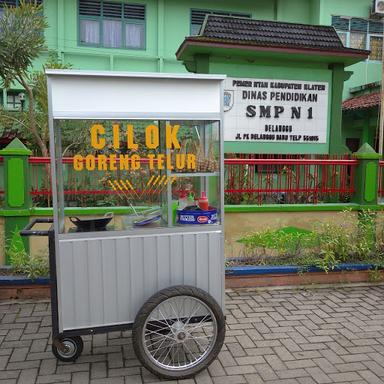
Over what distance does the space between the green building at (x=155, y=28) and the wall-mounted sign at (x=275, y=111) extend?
246 inches

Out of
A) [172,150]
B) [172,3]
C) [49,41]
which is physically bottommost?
[172,150]

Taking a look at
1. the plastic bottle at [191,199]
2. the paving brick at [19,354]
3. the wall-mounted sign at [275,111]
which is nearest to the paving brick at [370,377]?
the plastic bottle at [191,199]

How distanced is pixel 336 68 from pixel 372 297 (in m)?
4.66

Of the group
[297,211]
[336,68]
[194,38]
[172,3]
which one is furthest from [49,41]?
[297,211]

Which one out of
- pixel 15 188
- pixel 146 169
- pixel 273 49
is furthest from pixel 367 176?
pixel 15 188

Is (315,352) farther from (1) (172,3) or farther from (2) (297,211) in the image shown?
(1) (172,3)

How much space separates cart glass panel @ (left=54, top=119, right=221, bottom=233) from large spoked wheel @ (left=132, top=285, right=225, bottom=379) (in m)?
0.56

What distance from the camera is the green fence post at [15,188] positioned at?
18.3 feet

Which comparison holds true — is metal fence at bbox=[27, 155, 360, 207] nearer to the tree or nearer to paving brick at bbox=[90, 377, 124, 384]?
paving brick at bbox=[90, 377, 124, 384]

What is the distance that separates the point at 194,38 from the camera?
7.12 m

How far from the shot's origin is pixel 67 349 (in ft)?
11.1

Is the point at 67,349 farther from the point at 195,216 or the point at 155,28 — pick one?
the point at 155,28

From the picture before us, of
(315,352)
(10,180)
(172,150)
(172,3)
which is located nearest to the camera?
(172,150)

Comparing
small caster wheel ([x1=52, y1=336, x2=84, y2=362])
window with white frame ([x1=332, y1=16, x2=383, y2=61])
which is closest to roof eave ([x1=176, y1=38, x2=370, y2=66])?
small caster wheel ([x1=52, y1=336, x2=84, y2=362])
